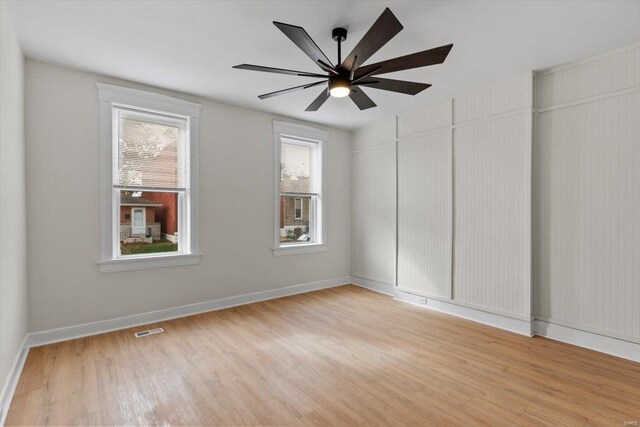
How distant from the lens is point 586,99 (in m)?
3.13

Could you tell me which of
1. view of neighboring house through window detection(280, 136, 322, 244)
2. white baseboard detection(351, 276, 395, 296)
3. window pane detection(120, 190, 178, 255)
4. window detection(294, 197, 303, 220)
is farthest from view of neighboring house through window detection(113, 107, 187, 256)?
white baseboard detection(351, 276, 395, 296)

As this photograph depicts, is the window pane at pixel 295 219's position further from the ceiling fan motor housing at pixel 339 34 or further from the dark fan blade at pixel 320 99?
the ceiling fan motor housing at pixel 339 34

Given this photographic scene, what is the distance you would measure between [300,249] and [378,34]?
3.71 metres

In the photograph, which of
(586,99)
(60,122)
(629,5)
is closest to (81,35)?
(60,122)

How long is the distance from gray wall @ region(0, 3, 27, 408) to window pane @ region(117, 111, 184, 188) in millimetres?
893

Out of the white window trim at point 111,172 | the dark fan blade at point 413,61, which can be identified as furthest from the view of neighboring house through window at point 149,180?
the dark fan blade at point 413,61

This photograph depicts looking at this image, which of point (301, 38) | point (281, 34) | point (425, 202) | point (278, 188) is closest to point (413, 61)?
point (301, 38)

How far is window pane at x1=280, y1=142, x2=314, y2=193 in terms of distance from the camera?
17.0 ft

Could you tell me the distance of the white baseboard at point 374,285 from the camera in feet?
16.8

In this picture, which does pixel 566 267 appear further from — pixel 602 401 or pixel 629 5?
pixel 629 5

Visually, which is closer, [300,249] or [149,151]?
[149,151]

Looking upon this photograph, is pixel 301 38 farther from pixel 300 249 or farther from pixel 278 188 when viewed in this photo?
pixel 300 249

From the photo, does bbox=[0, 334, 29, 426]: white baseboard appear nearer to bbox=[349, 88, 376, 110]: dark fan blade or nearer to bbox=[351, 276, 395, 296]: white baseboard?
bbox=[349, 88, 376, 110]: dark fan blade

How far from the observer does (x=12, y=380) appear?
2.40 metres
